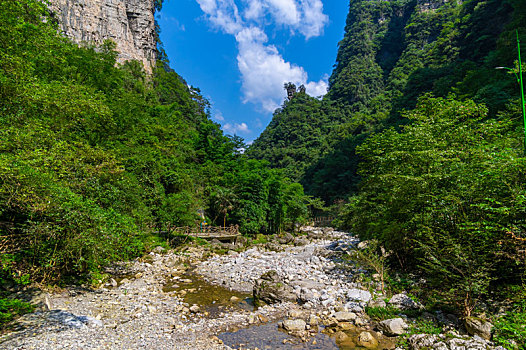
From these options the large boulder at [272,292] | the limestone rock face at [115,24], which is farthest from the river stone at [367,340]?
the limestone rock face at [115,24]

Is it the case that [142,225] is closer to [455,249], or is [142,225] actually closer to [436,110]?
[455,249]

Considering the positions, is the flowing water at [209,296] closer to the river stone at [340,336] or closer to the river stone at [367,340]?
the river stone at [340,336]

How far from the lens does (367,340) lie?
6.76 meters

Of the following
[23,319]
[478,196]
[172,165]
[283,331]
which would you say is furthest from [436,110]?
[172,165]

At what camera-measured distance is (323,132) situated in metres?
76.4

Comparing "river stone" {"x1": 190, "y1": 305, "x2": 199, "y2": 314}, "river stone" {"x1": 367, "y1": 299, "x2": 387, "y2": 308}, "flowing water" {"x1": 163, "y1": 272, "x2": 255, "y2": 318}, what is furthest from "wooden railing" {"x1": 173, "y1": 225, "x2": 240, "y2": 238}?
"river stone" {"x1": 367, "y1": 299, "x2": 387, "y2": 308}

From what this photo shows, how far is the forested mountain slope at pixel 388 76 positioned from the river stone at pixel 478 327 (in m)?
21.2

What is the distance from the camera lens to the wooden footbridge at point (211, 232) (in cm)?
1980

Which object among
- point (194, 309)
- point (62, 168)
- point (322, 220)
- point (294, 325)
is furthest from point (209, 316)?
point (322, 220)

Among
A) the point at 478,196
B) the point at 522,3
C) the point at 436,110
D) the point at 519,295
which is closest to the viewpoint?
the point at 519,295

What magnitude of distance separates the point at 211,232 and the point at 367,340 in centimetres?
1817

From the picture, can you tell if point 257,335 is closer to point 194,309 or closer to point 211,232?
point 194,309

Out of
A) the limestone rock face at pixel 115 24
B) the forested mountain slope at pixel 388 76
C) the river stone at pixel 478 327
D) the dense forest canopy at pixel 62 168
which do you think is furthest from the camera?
the limestone rock face at pixel 115 24

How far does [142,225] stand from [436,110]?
16.8 m
